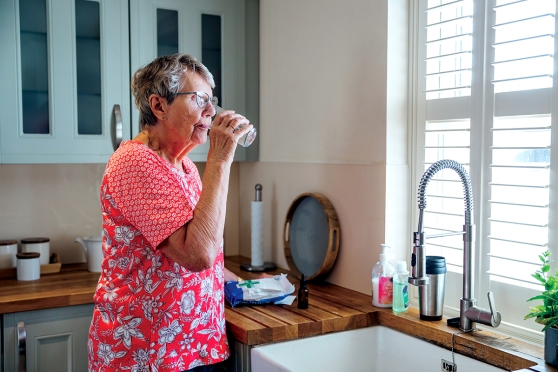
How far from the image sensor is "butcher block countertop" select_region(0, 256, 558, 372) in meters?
1.62

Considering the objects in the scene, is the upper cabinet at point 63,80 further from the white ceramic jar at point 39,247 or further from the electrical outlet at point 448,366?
the electrical outlet at point 448,366

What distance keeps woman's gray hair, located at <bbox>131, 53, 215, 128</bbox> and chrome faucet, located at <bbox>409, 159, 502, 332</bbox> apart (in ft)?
2.33

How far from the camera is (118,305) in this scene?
5.40ft

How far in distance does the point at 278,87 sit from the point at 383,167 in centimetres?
79

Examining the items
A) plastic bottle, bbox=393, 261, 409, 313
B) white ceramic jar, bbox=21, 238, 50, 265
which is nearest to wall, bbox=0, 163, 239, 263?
white ceramic jar, bbox=21, 238, 50, 265

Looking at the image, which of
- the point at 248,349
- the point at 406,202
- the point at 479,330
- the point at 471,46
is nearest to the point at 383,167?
the point at 406,202

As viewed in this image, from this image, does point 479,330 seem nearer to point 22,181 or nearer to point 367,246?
point 367,246

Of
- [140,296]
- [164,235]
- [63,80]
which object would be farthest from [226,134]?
[63,80]

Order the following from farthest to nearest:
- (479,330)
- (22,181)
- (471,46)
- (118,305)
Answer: (22,181) < (471,46) < (479,330) < (118,305)

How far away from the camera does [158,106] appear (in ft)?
5.55

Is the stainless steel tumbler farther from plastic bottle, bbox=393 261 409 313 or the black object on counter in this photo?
the black object on counter

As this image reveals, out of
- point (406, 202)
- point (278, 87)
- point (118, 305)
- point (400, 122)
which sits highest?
point (278, 87)

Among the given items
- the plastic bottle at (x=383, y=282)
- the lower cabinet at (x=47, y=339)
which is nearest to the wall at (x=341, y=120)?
the plastic bottle at (x=383, y=282)

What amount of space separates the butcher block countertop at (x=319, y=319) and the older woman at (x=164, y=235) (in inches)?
5.7
